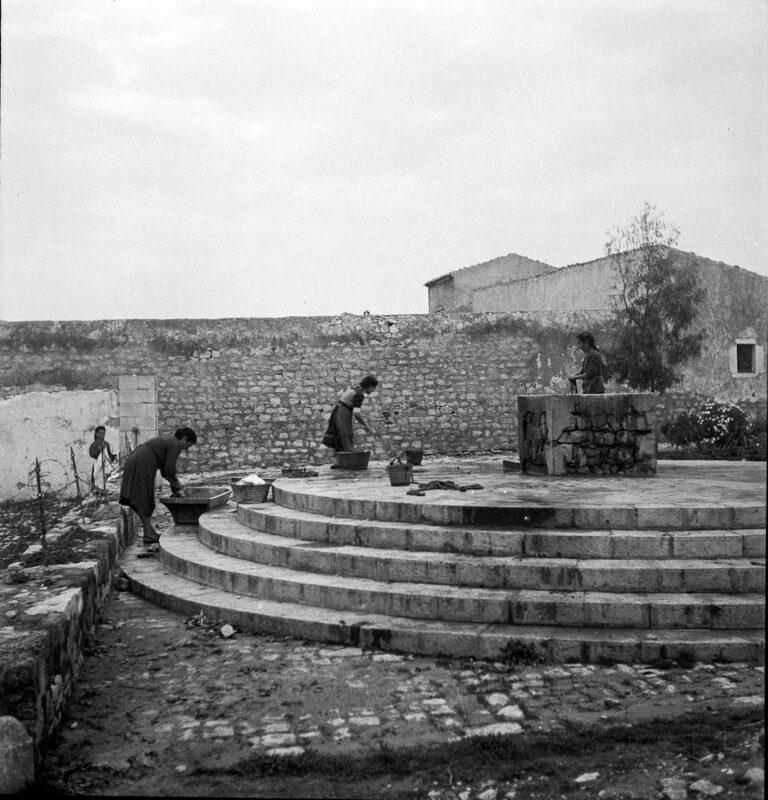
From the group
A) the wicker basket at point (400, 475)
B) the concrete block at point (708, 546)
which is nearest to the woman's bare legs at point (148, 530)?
the wicker basket at point (400, 475)

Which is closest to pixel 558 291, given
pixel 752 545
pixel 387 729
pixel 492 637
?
pixel 752 545

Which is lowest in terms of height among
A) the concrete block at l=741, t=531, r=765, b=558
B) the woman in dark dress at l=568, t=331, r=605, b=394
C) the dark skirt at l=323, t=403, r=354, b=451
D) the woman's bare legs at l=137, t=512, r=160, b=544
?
the woman's bare legs at l=137, t=512, r=160, b=544

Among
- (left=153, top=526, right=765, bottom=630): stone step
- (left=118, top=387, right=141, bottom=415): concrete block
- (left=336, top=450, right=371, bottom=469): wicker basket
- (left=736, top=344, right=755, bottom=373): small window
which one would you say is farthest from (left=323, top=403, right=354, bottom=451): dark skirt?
(left=736, top=344, right=755, bottom=373): small window

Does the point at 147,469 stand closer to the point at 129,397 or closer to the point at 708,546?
the point at 708,546

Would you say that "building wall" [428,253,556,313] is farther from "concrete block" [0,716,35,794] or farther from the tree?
"concrete block" [0,716,35,794]

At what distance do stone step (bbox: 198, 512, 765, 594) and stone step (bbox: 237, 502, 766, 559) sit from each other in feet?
0.22

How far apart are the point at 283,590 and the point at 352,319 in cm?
1217

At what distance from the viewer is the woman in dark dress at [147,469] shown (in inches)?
350

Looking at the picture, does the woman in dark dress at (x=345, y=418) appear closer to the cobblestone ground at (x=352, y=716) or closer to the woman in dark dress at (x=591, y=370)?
the woman in dark dress at (x=591, y=370)

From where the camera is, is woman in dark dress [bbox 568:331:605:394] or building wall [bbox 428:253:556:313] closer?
woman in dark dress [bbox 568:331:605:394]

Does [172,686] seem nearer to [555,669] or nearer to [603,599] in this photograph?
[555,669]

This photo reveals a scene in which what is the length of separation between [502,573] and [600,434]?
12.4 feet

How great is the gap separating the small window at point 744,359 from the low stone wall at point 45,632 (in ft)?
53.6

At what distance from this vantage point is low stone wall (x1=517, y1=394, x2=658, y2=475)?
30.4 ft
